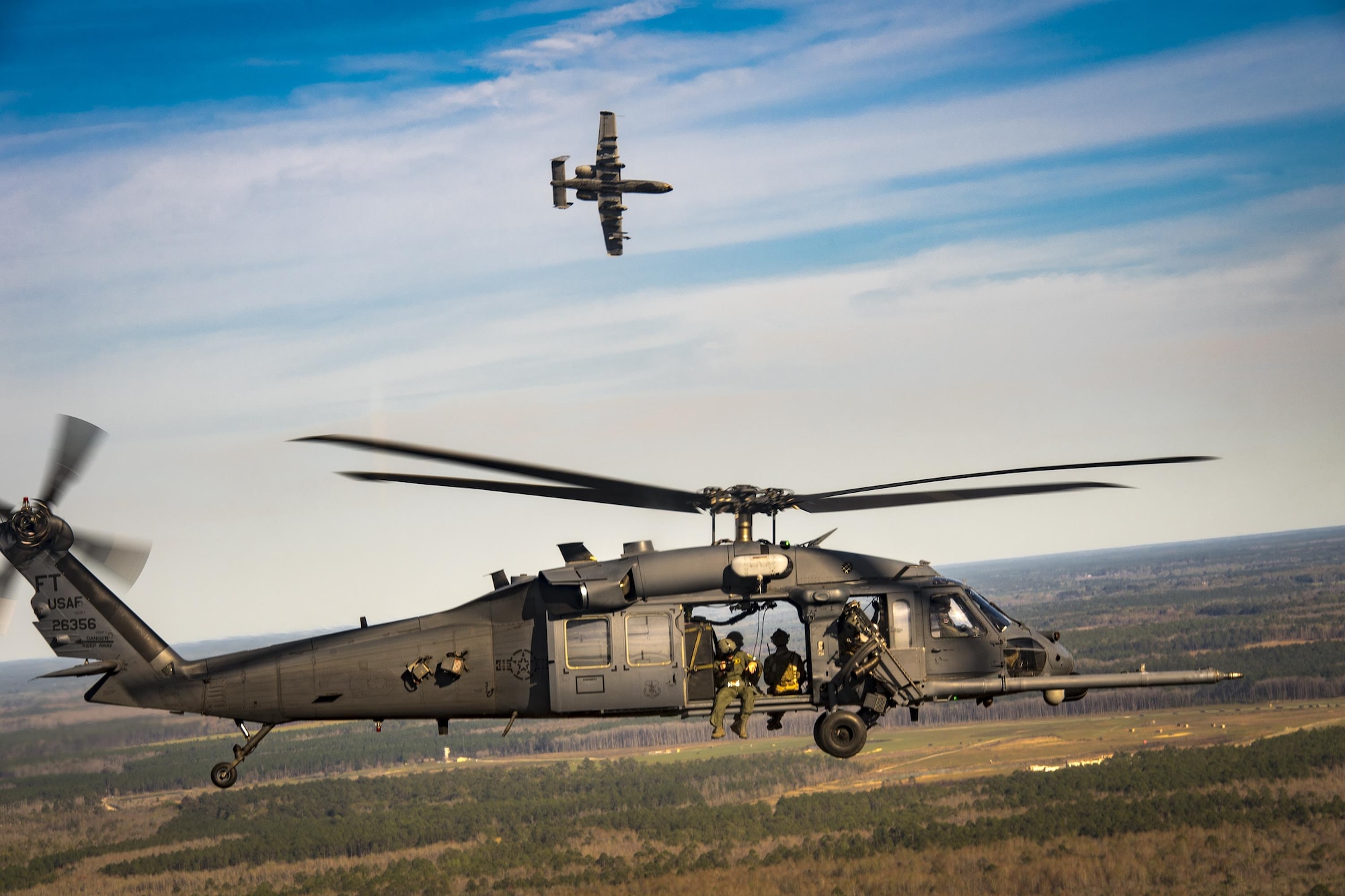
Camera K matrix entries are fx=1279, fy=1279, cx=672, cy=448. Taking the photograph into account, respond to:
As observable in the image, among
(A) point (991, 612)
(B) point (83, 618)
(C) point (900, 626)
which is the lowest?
(C) point (900, 626)

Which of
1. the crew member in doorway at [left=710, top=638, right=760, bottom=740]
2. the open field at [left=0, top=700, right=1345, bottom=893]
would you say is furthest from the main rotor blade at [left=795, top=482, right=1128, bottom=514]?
the open field at [left=0, top=700, right=1345, bottom=893]

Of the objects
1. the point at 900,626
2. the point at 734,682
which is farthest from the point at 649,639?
the point at 900,626

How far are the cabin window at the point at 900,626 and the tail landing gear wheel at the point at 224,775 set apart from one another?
1357 cm

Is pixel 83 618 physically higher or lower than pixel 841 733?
higher

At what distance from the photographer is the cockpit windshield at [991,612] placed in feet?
84.5

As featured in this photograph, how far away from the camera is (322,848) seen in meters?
185

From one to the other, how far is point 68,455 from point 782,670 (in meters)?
16.2

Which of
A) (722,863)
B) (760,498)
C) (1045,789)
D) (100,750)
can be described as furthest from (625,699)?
(1045,789)

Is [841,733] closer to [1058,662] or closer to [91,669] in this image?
[1058,662]

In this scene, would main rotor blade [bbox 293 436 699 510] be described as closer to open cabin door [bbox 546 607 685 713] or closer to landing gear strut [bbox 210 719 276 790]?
open cabin door [bbox 546 607 685 713]

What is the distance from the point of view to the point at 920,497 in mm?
24484

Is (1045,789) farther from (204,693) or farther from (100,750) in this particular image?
(204,693)

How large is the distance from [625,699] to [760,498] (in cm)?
469

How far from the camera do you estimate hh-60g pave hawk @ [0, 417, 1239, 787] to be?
24.7 m
